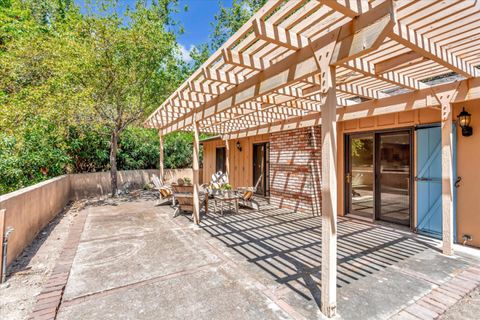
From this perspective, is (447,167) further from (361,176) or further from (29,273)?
(29,273)

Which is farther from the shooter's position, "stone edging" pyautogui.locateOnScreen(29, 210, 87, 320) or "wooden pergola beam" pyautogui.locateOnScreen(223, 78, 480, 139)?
"wooden pergola beam" pyautogui.locateOnScreen(223, 78, 480, 139)

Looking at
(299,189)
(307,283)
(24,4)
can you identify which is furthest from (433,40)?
(24,4)

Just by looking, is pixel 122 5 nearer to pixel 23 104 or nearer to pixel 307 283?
pixel 23 104

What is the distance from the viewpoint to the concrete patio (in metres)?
2.47

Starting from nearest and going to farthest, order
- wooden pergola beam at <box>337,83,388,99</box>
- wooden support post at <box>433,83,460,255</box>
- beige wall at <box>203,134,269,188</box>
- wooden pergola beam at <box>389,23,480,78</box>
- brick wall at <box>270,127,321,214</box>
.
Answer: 1. wooden pergola beam at <box>389,23,480,78</box>
2. wooden support post at <box>433,83,460,255</box>
3. wooden pergola beam at <box>337,83,388,99</box>
4. brick wall at <box>270,127,321,214</box>
5. beige wall at <box>203,134,269,188</box>

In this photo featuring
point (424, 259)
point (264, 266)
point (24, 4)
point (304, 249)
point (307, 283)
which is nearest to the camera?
point (307, 283)

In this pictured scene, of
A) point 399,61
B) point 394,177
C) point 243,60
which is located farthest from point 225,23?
point 399,61

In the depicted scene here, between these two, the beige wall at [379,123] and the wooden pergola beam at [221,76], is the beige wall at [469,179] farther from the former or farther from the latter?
the wooden pergola beam at [221,76]

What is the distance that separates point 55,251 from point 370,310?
477cm

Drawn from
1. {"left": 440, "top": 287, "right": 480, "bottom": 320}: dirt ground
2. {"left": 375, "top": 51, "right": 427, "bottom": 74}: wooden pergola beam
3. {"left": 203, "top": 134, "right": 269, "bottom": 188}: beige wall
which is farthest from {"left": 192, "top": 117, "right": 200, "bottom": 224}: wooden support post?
{"left": 440, "top": 287, "right": 480, "bottom": 320}: dirt ground

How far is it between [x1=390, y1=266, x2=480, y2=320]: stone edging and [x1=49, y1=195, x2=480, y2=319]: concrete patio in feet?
0.21

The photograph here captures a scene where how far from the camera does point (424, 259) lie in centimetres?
364

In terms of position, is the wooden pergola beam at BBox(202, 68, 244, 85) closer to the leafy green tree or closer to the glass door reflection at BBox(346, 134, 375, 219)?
the glass door reflection at BBox(346, 134, 375, 219)

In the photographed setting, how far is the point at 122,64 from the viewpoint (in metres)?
7.84
